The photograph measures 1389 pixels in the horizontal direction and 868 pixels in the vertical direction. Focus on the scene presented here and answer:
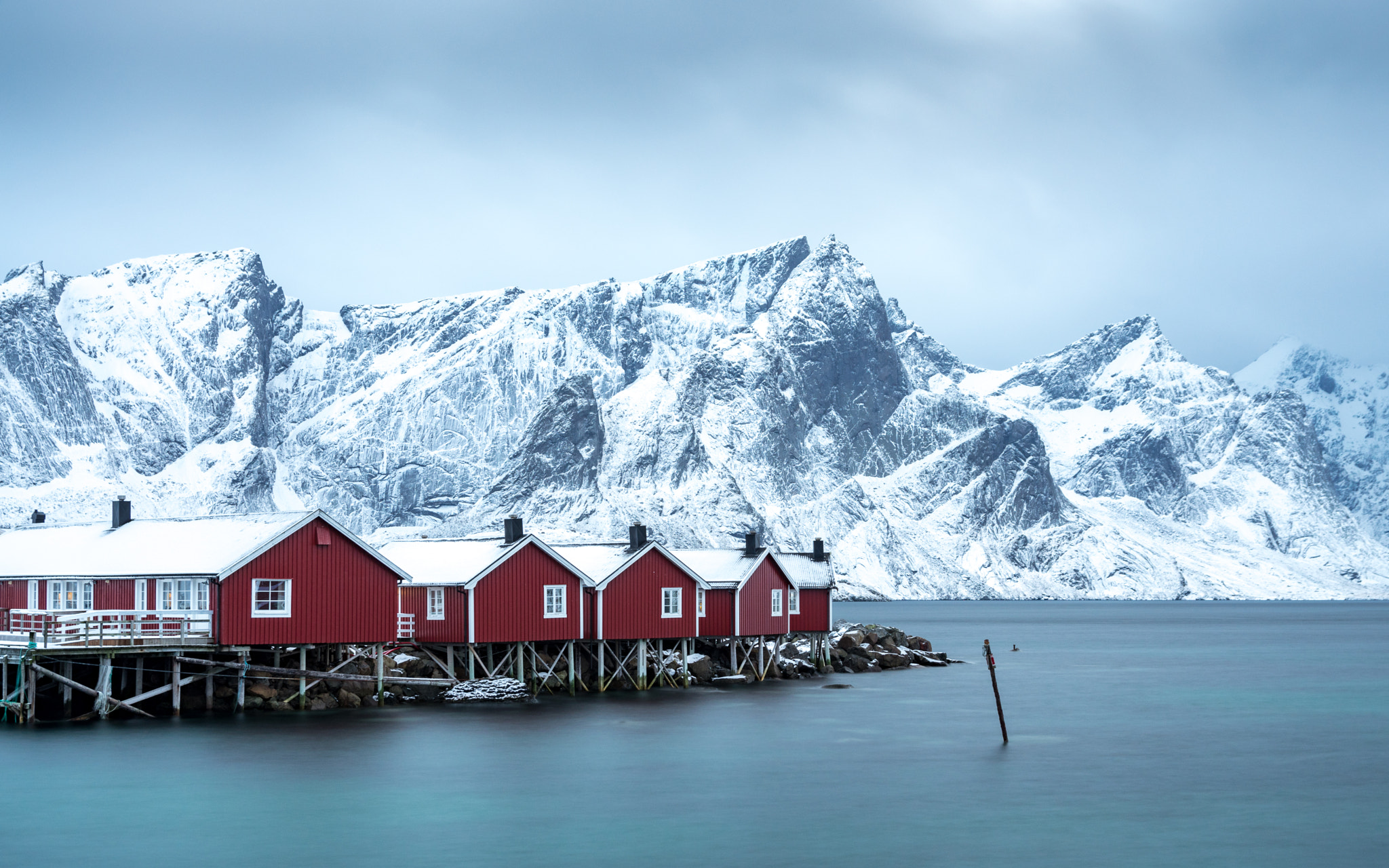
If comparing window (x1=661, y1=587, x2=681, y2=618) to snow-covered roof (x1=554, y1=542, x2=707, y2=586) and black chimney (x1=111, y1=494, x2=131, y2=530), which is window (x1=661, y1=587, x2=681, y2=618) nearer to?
snow-covered roof (x1=554, y1=542, x2=707, y2=586)

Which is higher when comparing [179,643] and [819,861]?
[179,643]

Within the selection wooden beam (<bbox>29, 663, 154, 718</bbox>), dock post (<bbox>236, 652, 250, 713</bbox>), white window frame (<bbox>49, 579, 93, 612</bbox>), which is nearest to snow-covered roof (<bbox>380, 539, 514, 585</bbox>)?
dock post (<bbox>236, 652, 250, 713</bbox>)

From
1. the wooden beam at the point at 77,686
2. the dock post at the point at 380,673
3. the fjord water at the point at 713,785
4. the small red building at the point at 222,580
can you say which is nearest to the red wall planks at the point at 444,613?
the dock post at the point at 380,673

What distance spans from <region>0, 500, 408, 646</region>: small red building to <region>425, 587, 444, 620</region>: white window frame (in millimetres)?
5067

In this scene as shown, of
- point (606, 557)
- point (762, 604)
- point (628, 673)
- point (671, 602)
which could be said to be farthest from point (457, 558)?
point (762, 604)

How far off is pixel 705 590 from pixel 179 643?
3103cm

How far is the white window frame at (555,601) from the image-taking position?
71.2 m

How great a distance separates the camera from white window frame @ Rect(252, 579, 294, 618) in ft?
194

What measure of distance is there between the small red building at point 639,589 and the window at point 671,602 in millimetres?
35

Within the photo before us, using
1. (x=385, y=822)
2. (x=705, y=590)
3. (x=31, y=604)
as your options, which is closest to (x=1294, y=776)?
(x=385, y=822)

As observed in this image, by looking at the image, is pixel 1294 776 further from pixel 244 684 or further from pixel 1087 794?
pixel 244 684

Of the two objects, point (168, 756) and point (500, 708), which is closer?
point (168, 756)

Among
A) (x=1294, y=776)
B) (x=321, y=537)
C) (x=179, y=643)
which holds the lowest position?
(x=1294, y=776)

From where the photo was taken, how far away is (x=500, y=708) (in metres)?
67.8
